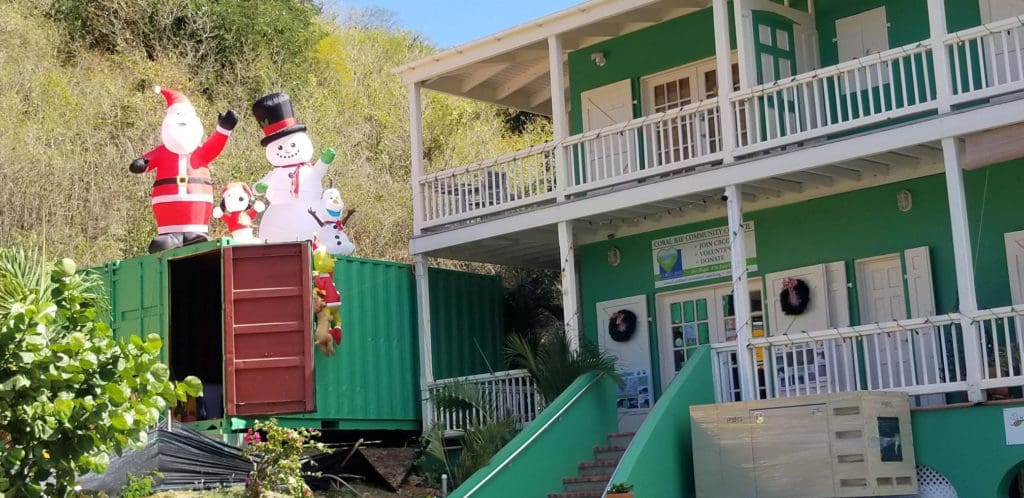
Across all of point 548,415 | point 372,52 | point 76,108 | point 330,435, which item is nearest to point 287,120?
point 330,435

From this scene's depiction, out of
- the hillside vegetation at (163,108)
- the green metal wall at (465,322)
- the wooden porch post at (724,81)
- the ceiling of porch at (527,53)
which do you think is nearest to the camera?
the wooden porch post at (724,81)

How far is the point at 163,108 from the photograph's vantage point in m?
28.0

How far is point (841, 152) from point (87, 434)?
8.61m

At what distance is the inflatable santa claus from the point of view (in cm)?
1703

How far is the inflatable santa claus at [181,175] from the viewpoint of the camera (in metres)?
17.0

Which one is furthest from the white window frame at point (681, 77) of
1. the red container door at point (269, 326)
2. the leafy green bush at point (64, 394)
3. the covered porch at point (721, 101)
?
the leafy green bush at point (64, 394)

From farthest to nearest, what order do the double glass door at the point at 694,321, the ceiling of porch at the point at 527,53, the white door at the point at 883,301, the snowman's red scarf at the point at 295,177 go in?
the snowman's red scarf at the point at 295,177 → the double glass door at the point at 694,321 → the ceiling of porch at the point at 527,53 → the white door at the point at 883,301

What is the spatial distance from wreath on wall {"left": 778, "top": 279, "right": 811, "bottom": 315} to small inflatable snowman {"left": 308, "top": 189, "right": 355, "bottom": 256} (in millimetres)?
5816

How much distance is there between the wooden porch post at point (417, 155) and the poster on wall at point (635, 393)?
12.1ft

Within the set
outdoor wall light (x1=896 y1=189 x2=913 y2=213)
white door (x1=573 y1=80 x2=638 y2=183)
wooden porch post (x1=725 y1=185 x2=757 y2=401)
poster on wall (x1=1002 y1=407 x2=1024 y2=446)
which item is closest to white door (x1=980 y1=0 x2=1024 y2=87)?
outdoor wall light (x1=896 y1=189 x2=913 y2=213)

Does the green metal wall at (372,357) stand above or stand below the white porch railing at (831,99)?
below

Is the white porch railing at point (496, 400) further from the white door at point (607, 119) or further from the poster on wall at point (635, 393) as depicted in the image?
the white door at point (607, 119)

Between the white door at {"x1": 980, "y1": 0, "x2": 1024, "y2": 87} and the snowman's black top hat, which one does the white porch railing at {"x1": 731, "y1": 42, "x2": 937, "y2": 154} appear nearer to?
the white door at {"x1": 980, "y1": 0, "x2": 1024, "y2": 87}

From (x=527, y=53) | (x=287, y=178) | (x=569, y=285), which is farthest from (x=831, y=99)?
(x=287, y=178)
